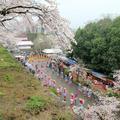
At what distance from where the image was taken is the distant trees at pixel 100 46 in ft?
101

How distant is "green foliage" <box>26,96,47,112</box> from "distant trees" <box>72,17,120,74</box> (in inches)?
767

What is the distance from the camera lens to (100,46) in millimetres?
32281

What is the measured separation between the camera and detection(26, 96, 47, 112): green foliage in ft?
35.1

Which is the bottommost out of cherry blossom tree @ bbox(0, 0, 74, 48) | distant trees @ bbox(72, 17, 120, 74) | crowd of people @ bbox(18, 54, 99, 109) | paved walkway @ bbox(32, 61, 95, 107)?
paved walkway @ bbox(32, 61, 95, 107)

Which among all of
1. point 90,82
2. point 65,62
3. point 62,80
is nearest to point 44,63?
point 65,62

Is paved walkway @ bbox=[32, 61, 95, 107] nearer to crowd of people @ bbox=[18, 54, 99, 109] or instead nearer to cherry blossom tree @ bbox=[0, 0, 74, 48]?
crowd of people @ bbox=[18, 54, 99, 109]

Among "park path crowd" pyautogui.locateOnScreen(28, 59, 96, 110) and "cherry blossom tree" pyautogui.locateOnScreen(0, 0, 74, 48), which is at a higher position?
"cherry blossom tree" pyautogui.locateOnScreen(0, 0, 74, 48)

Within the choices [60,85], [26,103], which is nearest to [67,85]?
[60,85]

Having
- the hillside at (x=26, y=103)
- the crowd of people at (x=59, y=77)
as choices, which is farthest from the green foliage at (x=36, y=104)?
the crowd of people at (x=59, y=77)

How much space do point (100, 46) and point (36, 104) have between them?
21.9m

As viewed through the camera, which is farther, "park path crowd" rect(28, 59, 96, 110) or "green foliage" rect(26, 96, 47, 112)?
"park path crowd" rect(28, 59, 96, 110)

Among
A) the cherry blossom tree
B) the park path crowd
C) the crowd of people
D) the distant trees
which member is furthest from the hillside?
the distant trees

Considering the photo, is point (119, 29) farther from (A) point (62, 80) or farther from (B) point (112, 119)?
(B) point (112, 119)

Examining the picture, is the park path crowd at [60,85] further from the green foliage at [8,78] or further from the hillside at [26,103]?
the hillside at [26,103]
